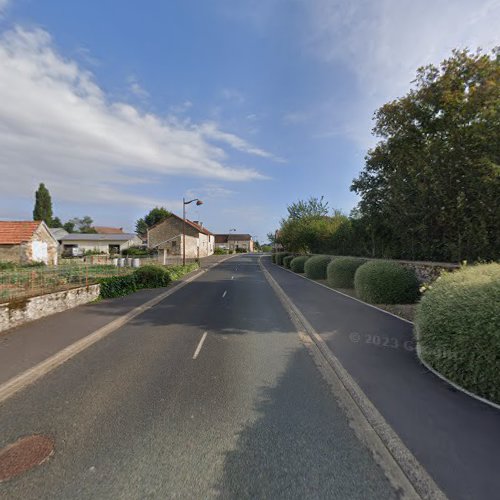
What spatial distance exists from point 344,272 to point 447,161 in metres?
7.38

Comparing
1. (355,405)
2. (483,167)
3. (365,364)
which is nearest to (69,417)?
(355,405)

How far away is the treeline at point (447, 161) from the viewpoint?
27.9 ft

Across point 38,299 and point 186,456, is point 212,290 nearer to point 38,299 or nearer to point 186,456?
point 38,299

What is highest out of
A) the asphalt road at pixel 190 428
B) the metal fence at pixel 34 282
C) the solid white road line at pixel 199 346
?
the metal fence at pixel 34 282

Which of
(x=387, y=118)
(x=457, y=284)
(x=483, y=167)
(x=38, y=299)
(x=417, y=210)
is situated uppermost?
(x=387, y=118)

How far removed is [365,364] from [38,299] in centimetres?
943

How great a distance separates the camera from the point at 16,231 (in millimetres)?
24719

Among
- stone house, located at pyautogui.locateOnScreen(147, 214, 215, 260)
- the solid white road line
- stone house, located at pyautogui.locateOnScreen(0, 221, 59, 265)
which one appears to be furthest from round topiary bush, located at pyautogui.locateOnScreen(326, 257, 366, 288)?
stone house, located at pyautogui.locateOnScreen(147, 214, 215, 260)

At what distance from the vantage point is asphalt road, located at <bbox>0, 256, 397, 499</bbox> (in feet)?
8.52

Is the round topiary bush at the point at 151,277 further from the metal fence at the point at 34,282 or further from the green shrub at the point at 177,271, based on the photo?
the metal fence at the point at 34,282

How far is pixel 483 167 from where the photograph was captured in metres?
8.24

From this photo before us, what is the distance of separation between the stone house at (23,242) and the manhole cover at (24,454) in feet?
86.4

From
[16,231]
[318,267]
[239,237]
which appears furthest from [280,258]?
[239,237]

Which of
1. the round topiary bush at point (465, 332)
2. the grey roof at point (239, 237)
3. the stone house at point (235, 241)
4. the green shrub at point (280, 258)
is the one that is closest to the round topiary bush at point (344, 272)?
the round topiary bush at point (465, 332)
